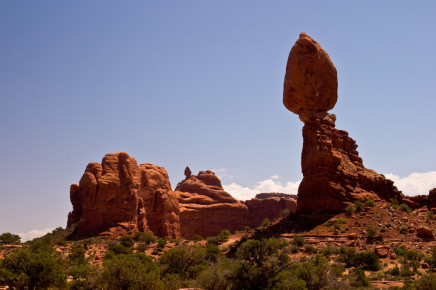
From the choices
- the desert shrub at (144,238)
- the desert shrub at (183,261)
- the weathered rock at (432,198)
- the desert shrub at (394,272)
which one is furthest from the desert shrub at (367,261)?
the desert shrub at (144,238)

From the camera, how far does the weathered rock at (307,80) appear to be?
4072 centimetres

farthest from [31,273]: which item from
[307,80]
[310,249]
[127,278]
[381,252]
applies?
[307,80]

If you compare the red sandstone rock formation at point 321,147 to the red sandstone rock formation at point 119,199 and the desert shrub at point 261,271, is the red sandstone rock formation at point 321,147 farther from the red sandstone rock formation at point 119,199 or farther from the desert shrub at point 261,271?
the red sandstone rock formation at point 119,199

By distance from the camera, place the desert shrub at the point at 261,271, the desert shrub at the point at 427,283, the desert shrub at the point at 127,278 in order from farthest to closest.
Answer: the desert shrub at the point at 261,271 < the desert shrub at the point at 127,278 < the desert shrub at the point at 427,283

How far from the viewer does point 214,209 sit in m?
75.0

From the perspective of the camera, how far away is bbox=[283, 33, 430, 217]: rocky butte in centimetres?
3719

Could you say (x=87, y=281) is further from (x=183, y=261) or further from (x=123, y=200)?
(x=123, y=200)

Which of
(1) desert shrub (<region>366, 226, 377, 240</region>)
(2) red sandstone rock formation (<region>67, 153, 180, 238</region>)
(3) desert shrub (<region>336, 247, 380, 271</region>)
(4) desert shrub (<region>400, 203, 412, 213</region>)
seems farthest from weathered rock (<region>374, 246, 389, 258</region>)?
(2) red sandstone rock formation (<region>67, 153, 180, 238</region>)

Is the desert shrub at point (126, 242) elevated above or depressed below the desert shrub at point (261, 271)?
above

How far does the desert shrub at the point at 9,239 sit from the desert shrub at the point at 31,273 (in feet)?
74.8

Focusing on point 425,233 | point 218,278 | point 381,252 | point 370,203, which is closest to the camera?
point 218,278

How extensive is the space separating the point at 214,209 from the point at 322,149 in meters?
40.0

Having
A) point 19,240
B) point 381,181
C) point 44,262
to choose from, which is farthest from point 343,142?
point 19,240

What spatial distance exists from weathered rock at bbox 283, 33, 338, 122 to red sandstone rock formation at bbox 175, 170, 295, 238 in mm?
34537
